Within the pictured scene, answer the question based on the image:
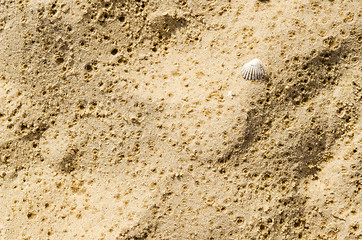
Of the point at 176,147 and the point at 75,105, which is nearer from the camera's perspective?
the point at 176,147

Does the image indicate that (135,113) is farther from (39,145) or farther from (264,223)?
(264,223)

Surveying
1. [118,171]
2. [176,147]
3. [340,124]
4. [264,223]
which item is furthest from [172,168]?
[340,124]

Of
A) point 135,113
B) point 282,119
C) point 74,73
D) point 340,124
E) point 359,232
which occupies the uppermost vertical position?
point 74,73
